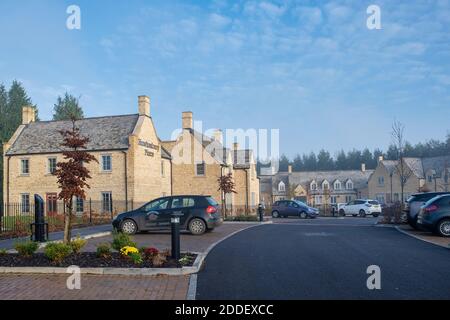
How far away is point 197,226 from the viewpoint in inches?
696

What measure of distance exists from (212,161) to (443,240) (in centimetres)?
2604

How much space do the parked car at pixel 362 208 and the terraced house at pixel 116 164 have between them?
39.5ft

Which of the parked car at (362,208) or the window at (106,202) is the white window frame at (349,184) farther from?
the window at (106,202)

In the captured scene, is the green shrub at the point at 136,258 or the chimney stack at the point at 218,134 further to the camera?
the chimney stack at the point at 218,134

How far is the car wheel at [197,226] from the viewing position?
17.6 metres

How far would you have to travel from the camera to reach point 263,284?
794cm

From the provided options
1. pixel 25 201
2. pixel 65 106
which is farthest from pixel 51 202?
pixel 65 106

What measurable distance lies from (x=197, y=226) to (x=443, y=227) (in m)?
9.29

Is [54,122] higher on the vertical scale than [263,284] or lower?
higher

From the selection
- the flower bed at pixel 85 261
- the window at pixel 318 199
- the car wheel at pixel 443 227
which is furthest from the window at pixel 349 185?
the flower bed at pixel 85 261

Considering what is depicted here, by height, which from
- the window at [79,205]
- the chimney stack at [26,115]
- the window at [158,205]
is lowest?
the window at [79,205]

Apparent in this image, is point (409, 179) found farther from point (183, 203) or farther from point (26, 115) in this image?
point (183, 203)
